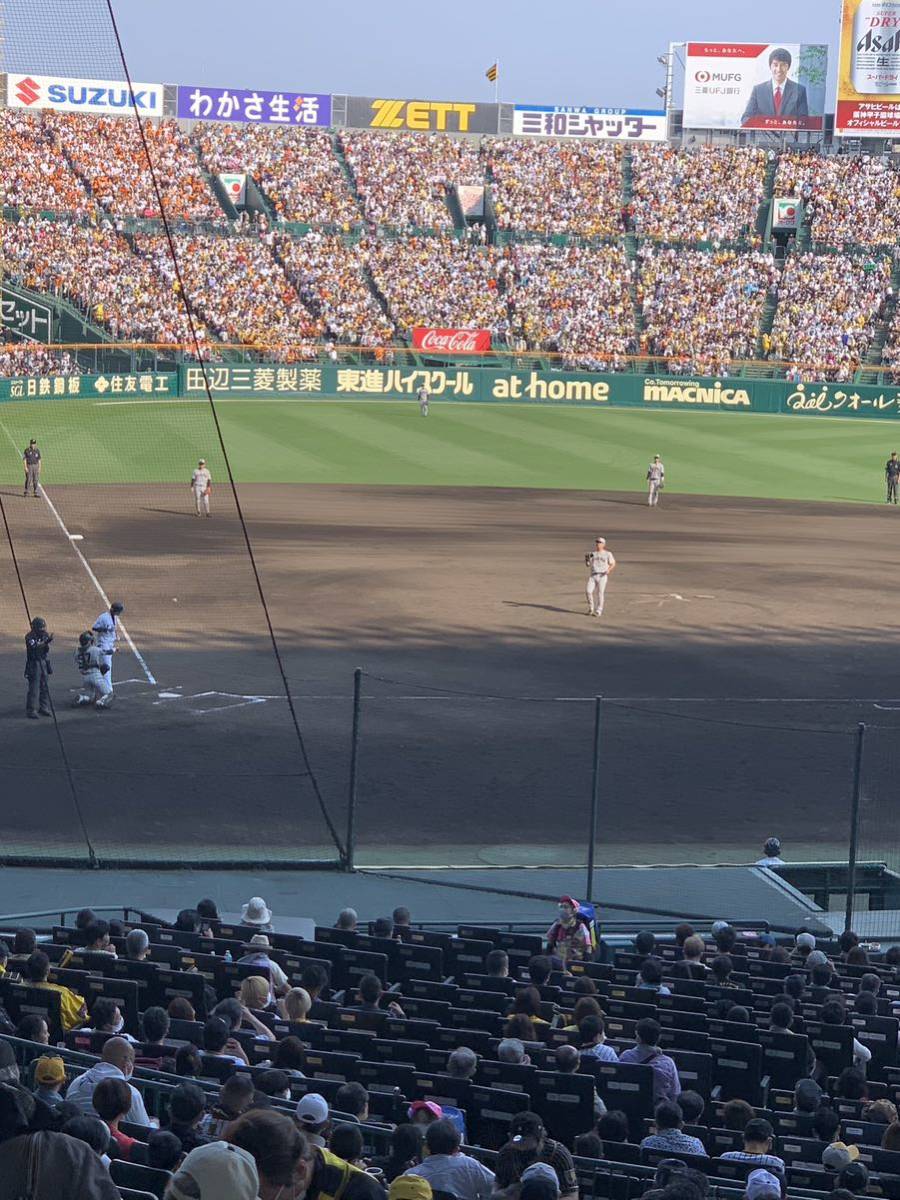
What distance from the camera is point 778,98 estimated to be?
9269 cm

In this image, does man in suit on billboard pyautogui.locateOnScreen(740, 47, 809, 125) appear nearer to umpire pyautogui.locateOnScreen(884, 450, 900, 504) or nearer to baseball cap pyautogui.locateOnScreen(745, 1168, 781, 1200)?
umpire pyautogui.locateOnScreen(884, 450, 900, 504)

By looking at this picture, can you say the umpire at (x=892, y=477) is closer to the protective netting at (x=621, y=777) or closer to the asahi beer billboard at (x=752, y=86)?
the protective netting at (x=621, y=777)

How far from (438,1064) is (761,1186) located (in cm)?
309

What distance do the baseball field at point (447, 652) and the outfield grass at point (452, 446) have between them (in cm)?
28

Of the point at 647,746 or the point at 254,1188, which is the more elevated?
the point at 254,1188

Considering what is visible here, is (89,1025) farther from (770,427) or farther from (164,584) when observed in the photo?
(770,427)

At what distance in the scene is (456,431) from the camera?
61156 millimetres

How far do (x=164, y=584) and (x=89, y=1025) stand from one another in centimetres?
2254

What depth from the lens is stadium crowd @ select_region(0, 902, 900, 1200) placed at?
6570mm

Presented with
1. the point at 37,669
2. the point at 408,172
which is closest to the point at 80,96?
the point at 408,172

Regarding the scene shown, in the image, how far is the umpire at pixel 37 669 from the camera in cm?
2230

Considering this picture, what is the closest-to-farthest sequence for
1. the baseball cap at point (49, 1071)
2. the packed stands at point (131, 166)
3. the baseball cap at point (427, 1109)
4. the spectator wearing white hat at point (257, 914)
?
the baseball cap at point (49, 1071)
the baseball cap at point (427, 1109)
the spectator wearing white hat at point (257, 914)
the packed stands at point (131, 166)

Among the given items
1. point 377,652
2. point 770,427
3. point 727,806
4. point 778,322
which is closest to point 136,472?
point 377,652

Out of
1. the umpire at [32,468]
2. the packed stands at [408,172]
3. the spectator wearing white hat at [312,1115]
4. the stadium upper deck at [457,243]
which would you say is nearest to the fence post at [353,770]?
the spectator wearing white hat at [312,1115]
